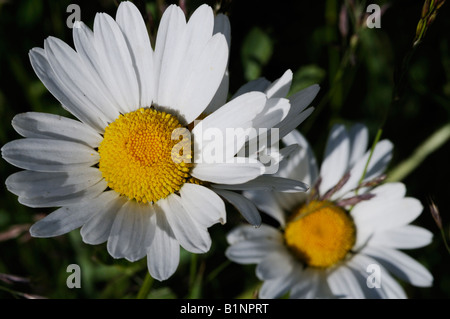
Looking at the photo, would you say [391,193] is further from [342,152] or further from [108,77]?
[108,77]

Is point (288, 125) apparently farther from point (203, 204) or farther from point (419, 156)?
point (419, 156)

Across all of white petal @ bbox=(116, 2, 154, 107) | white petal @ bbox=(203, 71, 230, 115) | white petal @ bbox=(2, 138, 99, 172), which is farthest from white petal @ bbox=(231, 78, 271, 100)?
white petal @ bbox=(2, 138, 99, 172)

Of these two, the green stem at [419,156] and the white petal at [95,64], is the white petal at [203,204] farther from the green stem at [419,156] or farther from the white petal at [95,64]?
the green stem at [419,156]

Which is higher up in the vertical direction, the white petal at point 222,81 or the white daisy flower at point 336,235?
the white petal at point 222,81

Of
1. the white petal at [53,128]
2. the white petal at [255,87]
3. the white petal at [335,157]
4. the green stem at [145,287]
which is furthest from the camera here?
the white petal at [335,157]

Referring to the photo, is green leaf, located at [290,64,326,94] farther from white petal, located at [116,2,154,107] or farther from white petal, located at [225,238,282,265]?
white petal, located at [116,2,154,107]

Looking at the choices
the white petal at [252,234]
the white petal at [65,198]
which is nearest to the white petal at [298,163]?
the white petal at [252,234]
